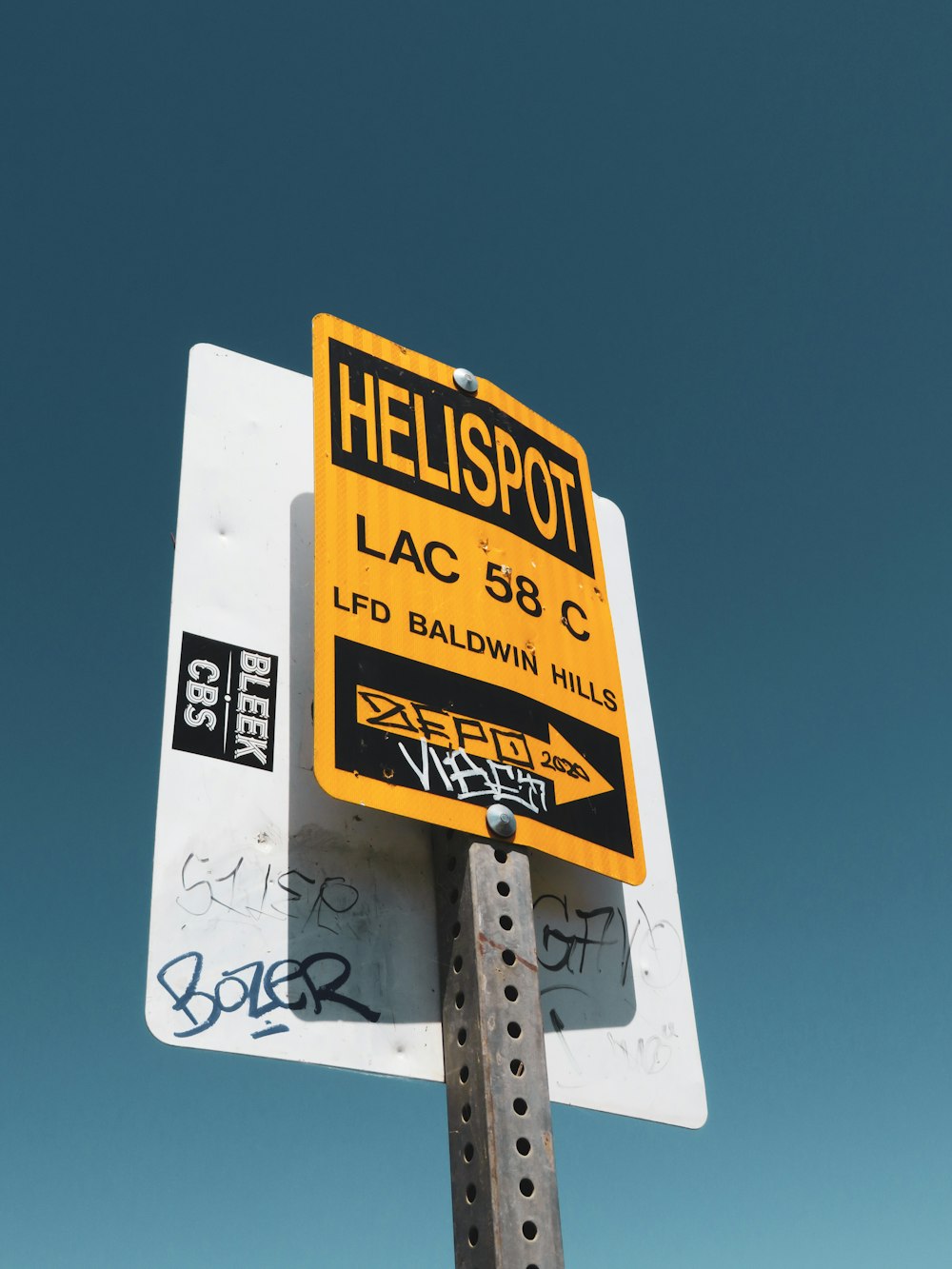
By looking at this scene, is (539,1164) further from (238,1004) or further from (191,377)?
(191,377)

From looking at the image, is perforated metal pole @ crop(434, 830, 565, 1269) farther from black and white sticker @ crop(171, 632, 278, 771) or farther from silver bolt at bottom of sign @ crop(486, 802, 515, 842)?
black and white sticker @ crop(171, 632, 278, 771)

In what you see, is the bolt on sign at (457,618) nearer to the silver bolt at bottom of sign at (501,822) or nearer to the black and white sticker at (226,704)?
the silver bolt at bottom of sign at (501,822)

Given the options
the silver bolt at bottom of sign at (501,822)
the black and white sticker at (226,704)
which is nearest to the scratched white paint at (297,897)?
the black and white sticker at (226,704)

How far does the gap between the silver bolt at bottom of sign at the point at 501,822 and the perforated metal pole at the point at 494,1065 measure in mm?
30

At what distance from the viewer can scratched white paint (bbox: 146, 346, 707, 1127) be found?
5.45 ft

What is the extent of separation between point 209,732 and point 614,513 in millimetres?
1573

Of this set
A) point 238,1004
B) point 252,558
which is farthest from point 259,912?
point 252,558

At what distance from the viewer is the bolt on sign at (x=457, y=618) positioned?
180 cm

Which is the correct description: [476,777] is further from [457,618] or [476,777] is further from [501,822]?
[457,618]

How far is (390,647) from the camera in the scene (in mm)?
1881

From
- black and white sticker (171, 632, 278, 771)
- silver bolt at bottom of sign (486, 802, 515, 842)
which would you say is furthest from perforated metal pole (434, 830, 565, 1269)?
black and white sticker (171, 632, 278, 771)

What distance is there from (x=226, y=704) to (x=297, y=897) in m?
0.38

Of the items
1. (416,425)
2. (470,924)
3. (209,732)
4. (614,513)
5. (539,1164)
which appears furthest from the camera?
(614,513)

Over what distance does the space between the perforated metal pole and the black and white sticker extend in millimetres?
405
